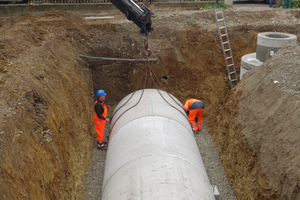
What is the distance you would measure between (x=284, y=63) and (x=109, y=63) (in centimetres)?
597

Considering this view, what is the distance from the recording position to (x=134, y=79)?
Answer: 35.1 feet

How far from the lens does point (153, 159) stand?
5.09 m

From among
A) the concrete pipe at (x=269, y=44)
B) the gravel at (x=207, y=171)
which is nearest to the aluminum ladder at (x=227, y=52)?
the concrete pipe at (x=269, y=44)

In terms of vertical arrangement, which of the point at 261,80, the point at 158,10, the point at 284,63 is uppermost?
the point at 158,10

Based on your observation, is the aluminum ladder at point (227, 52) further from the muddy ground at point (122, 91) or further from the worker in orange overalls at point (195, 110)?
the worker in orange overalls at point (195, 110)

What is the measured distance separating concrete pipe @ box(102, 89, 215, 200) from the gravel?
1.24 meters

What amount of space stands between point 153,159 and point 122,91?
587 cm

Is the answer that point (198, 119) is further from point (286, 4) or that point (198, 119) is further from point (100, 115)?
point (286, 4)

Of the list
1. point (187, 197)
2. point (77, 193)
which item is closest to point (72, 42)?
point (77, 193)

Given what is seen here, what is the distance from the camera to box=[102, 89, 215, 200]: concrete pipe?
4.58 meters

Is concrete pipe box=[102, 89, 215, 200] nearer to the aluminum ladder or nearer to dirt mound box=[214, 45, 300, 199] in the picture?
dirt mound box=[214, 45, 300, 199]

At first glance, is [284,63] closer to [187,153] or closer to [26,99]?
[187,153]

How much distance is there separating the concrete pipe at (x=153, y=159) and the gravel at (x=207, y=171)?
4.06ft

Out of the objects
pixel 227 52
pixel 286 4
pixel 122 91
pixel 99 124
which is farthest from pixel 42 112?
pixel 286 4
